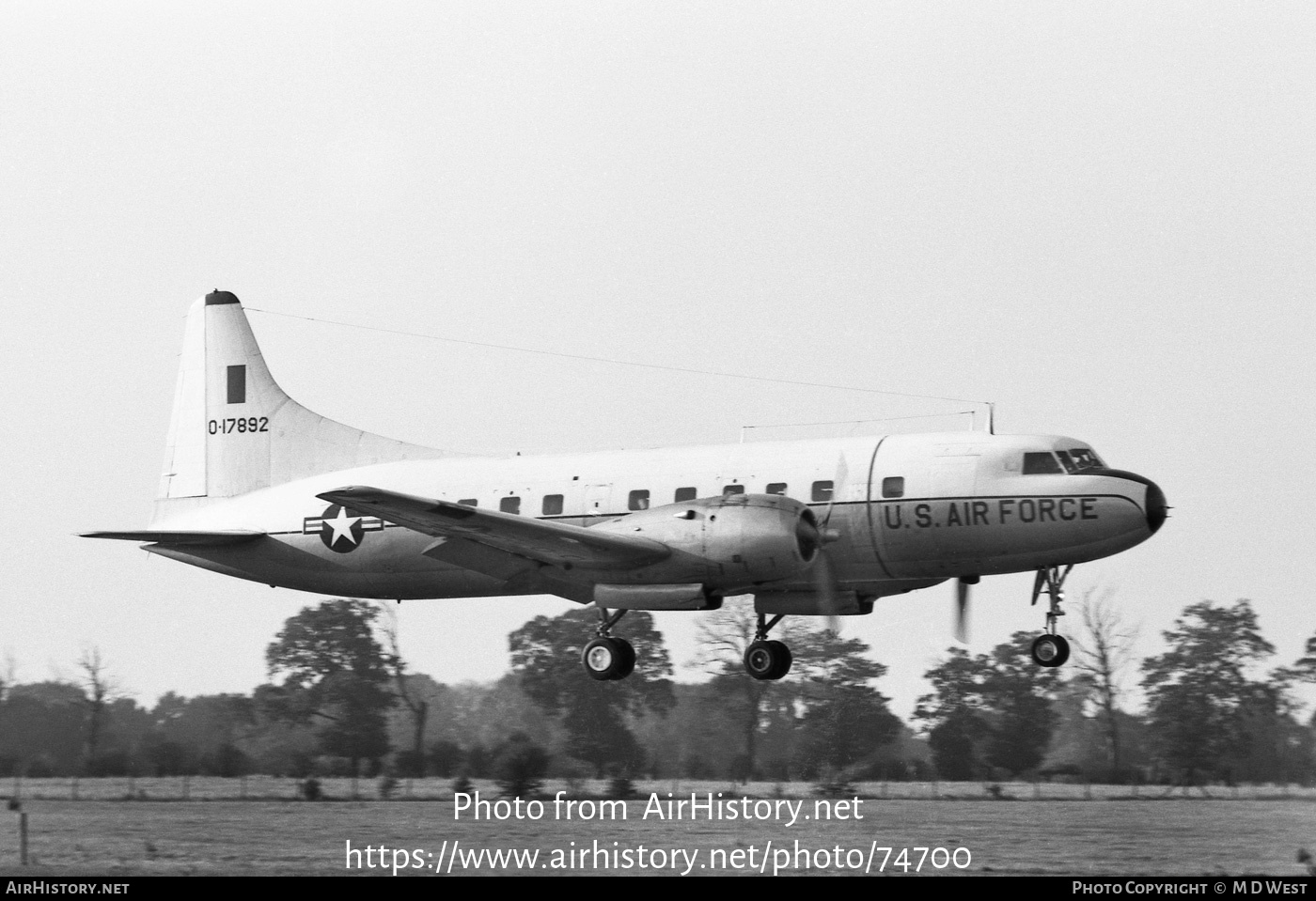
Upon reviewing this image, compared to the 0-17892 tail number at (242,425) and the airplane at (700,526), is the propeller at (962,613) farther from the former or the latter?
the 0-17892 tail number at (242,425)

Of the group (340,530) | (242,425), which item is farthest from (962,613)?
(242,425)

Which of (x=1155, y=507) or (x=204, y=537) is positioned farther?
(x=204, y=537)

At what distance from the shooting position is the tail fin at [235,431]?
107ft

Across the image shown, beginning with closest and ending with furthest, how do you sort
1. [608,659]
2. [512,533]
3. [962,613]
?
[512,533]
[608,659]
[962,613]

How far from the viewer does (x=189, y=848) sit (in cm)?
2694

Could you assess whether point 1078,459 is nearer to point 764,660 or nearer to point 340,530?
point 764,660

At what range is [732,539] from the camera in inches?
1038

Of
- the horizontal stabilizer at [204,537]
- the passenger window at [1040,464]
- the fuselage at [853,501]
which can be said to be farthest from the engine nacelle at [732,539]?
the horizontal stabilizer at [204,537]

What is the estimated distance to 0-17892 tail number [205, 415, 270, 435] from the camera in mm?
33438

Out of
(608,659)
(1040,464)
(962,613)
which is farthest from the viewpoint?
(962,613)

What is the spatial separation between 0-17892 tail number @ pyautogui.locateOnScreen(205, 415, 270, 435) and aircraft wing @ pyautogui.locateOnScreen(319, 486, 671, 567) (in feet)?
21.8

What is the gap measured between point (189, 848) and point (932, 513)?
11525mm

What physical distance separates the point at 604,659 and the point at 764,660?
241 centimetres

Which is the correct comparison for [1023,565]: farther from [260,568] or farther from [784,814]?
[260,568]
